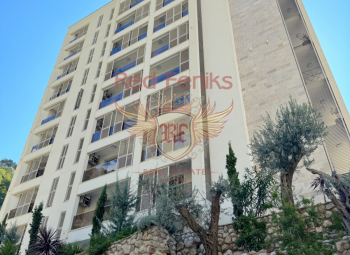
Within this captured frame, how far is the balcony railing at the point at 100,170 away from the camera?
20.3 m

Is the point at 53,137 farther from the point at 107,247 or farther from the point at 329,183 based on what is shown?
the point at 329,183

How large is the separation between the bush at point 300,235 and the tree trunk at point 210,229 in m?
2.14

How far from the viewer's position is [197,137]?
1814cm

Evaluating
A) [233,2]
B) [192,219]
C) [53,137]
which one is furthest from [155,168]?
[233,2]

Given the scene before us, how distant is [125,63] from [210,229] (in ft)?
61.5

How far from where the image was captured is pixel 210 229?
37.2ft

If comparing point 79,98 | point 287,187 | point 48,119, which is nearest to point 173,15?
point 79,98

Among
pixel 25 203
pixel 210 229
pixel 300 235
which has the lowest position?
pixel 300 235

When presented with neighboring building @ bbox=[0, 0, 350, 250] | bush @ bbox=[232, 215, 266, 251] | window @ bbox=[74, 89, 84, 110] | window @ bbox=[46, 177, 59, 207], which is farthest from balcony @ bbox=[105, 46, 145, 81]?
bush @ bbox=[232, 215, 266, 251]

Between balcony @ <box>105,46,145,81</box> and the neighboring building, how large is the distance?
0.11 m

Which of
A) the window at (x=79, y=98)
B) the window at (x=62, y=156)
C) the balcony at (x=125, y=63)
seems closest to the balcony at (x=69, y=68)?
the window at (x=79, y=98)

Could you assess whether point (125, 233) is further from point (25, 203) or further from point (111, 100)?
point (25, 203)

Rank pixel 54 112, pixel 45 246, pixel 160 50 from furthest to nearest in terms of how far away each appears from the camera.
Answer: pixel 54 112 < pixel 160 50 < pixel 45 246

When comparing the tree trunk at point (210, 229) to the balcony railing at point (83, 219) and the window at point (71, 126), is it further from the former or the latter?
the window at point (71, 126)
